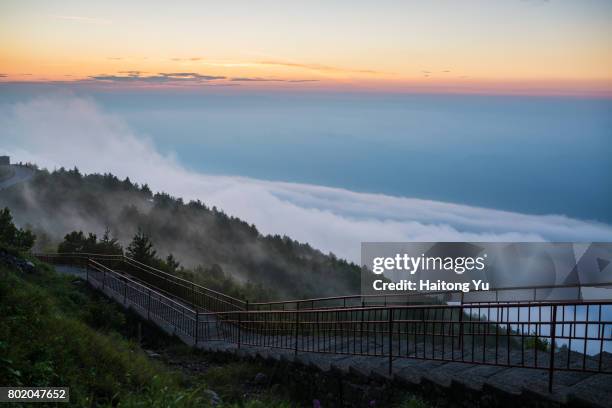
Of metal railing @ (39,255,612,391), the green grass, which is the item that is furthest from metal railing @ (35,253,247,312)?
the green grass

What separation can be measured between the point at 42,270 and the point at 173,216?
29.9 meters

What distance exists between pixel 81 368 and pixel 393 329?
30.3 feet

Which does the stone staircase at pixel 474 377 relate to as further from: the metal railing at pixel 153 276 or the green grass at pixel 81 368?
the metal railing at pixel 153 276

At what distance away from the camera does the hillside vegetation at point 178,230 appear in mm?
40719

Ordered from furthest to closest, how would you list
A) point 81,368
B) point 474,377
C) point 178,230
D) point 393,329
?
point 178,230
point 393,329
point 81,368
point 474,377

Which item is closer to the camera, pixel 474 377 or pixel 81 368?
pixel 474 377

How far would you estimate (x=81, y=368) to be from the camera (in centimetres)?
766

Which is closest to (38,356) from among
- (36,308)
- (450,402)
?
(36,308)

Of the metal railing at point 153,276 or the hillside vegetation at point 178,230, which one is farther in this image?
the hillside vegetation at point 178,230

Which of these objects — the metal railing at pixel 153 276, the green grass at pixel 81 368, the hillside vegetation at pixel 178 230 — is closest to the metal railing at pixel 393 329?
the metal railing at pixel 153 276

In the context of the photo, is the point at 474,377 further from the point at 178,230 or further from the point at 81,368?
the point at 178,230

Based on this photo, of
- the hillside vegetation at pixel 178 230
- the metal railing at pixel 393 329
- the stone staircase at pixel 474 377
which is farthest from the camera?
the hillside vegetation at pixel 178 230

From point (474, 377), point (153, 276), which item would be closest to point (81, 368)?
point (474, 377)

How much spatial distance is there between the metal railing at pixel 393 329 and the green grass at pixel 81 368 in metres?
1.77
